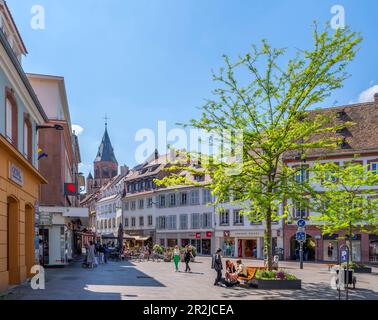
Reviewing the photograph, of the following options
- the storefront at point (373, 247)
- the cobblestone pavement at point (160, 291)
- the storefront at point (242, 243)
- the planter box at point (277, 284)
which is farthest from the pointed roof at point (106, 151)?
the planter box at point (277, 284)

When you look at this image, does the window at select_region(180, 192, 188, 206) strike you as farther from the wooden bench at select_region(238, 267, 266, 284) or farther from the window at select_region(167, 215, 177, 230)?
the wooden bench at select_region(238, 267, 266, 284)

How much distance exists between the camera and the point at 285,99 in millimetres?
20609

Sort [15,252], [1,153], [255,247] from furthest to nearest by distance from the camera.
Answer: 1. [255,247]
2. [15,252]
3. [1,153]

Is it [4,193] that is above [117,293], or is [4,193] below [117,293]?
above

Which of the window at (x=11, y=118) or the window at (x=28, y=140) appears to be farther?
the window at (x=28, y=140)

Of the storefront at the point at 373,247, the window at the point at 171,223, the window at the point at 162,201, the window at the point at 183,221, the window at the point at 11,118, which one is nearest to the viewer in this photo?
the window at the point at 11,118

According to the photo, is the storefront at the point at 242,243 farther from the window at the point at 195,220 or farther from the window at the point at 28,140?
the window at the point at 28,140

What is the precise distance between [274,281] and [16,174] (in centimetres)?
976

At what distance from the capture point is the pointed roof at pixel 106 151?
145500mm

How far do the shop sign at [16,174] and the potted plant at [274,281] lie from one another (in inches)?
362
